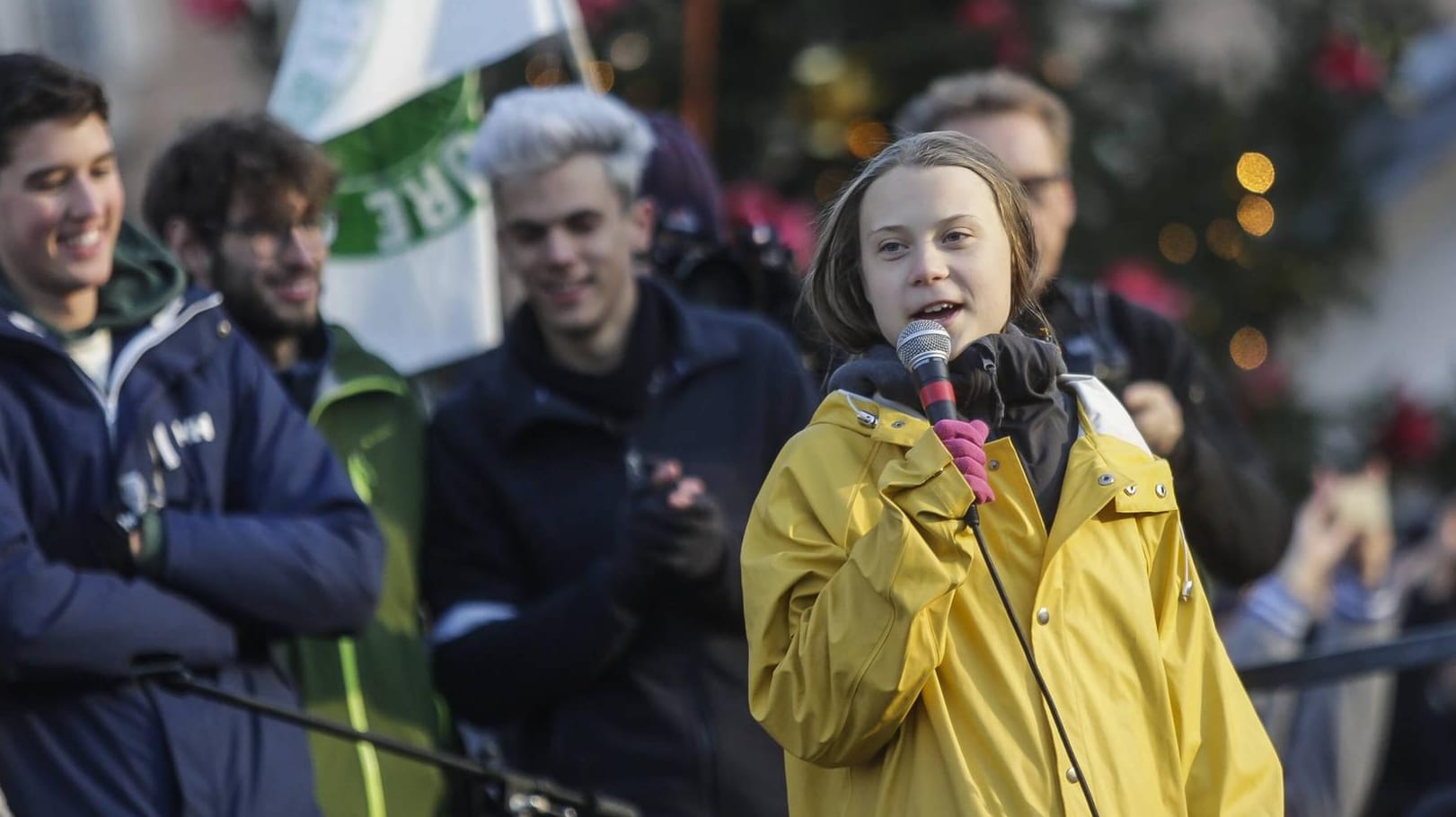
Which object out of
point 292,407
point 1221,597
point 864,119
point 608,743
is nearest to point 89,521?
point 292,407

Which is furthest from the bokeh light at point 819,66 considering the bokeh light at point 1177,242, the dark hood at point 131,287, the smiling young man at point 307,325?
the dark hood at point 131,287

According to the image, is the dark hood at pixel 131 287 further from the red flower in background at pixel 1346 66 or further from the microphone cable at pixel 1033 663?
the red flower in background at pixel 1346 66

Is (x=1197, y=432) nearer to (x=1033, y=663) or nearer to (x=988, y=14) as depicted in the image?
(x=1033, y=663)

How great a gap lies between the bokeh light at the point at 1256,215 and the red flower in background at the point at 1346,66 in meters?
0.55

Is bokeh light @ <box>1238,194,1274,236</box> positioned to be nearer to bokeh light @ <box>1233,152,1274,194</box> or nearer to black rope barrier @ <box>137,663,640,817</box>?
bokeh light @ <box>1233,152,1274,194</box>

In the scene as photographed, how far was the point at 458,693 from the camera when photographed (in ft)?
15.3

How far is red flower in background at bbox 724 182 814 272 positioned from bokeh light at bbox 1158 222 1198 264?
153 centimetres

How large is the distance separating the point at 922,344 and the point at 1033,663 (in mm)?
445

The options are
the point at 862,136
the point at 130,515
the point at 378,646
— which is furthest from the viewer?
the point at 862,136

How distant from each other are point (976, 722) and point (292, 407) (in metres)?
1.81

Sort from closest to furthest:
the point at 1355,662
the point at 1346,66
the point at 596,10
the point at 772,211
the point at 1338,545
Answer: the point at 1355,662
the point at 1338,545
the point at 772,211
the point at 596,10
the point at 1346,66

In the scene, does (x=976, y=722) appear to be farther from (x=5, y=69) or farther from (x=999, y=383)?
→ (x=5, y=69)

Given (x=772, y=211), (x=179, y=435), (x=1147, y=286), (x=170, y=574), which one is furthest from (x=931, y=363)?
(x=1147, y=286)

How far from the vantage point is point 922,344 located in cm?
300
